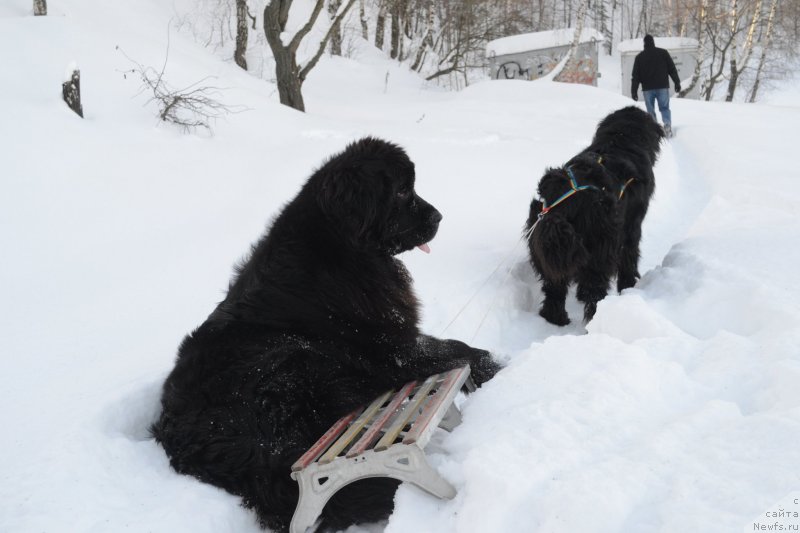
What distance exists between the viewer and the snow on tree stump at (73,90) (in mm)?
6320

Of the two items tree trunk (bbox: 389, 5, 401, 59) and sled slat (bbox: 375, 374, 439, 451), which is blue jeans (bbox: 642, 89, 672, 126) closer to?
sled slat (bbox: 375, 374, 439, 451)

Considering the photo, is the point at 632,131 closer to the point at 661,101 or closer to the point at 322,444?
the point at 322,444

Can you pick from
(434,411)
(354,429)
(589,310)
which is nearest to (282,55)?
(589,310)

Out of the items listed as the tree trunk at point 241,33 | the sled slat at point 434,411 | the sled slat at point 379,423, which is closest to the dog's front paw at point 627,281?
the sled slat at point 434,411

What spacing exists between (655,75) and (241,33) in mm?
12137

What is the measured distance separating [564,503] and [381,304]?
1272mm

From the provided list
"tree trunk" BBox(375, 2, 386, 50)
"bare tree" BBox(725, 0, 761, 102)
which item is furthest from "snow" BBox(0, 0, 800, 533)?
"bare tree" BBox(725, 0, 761, 102)

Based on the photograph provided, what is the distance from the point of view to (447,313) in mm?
4035

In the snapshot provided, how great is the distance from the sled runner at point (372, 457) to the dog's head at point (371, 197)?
80 cm

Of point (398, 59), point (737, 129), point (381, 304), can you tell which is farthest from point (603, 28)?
point (381, 304)

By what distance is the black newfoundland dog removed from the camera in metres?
3.89

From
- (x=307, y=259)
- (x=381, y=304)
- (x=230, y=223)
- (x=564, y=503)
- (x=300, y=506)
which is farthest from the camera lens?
(x=230, y=223)

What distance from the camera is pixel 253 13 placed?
22422 millimetres

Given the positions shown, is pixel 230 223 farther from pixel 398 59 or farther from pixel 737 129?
pixel 398 59
